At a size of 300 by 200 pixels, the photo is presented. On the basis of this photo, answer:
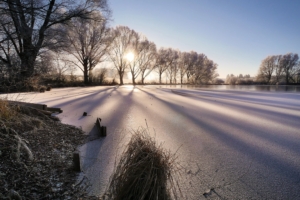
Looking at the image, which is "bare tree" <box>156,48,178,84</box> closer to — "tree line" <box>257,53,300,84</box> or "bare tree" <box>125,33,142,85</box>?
"bare tree" <box>125,33,142,85</box>

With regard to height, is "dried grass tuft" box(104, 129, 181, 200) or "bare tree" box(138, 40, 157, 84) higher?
"bare tree" box(138, 40, 157, 84)

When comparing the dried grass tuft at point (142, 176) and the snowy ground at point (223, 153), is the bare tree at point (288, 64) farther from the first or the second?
the dried grass tuft at point (142, 176)

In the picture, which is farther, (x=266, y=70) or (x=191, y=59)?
(x=266, y=70)

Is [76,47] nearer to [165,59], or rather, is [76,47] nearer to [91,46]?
[91,46]

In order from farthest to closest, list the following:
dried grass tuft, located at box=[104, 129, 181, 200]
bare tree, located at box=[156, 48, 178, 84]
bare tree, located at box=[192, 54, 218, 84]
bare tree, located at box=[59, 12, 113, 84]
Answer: bare tree, located at box=[192, 54, 218, 84]
bare tree, located at box=[156, 48, 178, 84]
bare tree, located at box=[59, 12, 113, 84]
dried grass tuft, located at box=[104, 129, 181, 200]

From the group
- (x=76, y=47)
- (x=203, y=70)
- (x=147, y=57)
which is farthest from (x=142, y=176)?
(x=203, y=70)

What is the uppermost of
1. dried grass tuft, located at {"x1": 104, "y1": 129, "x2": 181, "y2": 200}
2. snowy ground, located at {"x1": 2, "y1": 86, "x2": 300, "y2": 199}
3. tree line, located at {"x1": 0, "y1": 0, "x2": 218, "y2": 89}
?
tree line, located at {"x1": 0, "y1": 0, "x2": 218, "y2": 89}

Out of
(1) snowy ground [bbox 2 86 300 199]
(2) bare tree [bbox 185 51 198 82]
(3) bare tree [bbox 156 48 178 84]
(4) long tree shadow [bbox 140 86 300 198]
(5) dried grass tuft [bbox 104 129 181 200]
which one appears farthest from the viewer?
(2) bare tree [bbox 185 51 198 82]

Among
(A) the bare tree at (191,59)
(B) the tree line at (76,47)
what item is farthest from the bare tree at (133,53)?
(A) the bare tree at (191,59)

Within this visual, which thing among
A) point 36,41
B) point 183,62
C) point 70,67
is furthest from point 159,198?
point 183,62

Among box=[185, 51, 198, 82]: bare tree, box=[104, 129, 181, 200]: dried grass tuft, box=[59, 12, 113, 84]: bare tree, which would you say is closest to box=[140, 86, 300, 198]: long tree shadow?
box=[104, 129, 181, 200]: dried grass tuft

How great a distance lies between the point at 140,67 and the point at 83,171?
34.4 m

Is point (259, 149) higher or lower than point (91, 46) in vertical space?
lower

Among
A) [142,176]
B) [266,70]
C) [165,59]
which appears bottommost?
[142,176]
